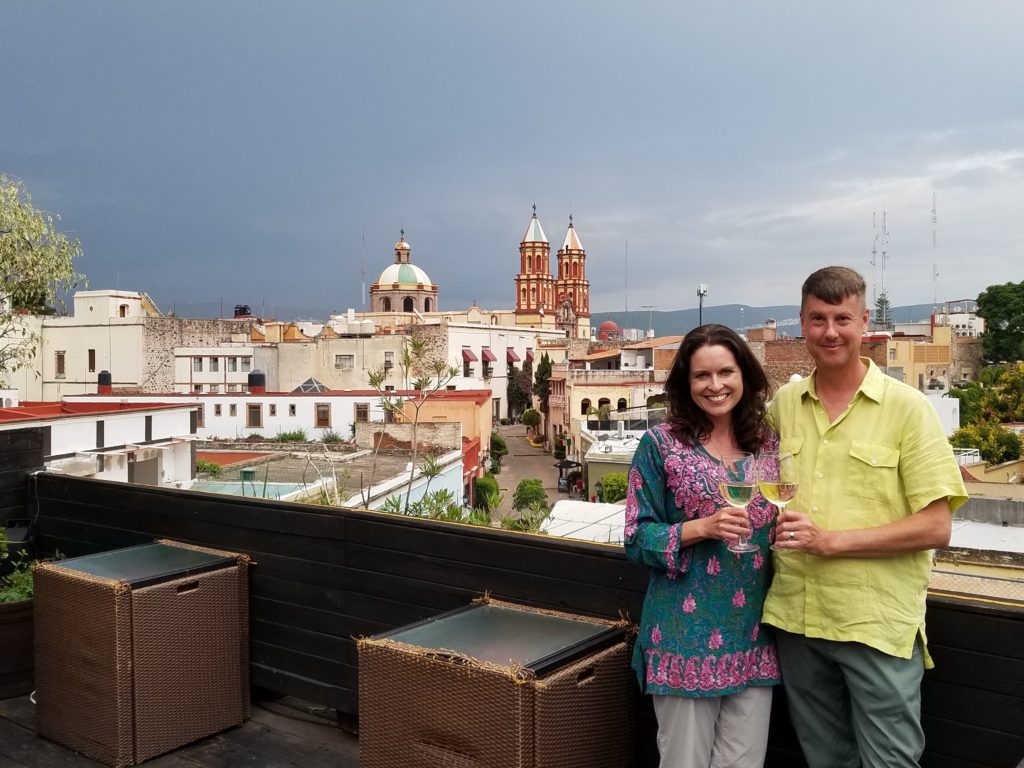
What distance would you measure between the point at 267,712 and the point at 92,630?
82 cm

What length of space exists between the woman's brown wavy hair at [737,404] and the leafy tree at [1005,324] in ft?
208

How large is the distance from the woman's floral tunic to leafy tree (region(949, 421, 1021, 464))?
2685 centimetres

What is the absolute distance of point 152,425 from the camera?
8.31 m

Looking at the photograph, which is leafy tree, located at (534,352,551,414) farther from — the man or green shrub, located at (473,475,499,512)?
the man

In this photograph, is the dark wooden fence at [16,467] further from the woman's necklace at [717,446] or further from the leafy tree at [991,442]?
the leafy tree at [991,442]

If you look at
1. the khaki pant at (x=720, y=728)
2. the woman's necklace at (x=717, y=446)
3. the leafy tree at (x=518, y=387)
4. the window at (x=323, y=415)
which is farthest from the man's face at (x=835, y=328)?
the leafy tree at (x=518, y=387)

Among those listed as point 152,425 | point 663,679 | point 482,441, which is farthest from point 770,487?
point 482,441

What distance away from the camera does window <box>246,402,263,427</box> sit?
2714cm

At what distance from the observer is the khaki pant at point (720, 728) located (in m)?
1.96

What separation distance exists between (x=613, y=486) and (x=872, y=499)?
1961cm

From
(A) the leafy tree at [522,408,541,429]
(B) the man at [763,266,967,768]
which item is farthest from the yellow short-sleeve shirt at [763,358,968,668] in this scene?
(A) the leafy tree at [522,408,541,429]

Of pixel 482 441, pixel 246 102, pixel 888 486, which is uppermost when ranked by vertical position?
pixel 246 102

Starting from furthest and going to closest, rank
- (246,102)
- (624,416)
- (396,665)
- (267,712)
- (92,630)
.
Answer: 1. (246,102)
2. (624,416)
3. (267,712)
4. (92,630)
5. (396,665)

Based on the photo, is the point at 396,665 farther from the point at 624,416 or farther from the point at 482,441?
the point at 624,416
